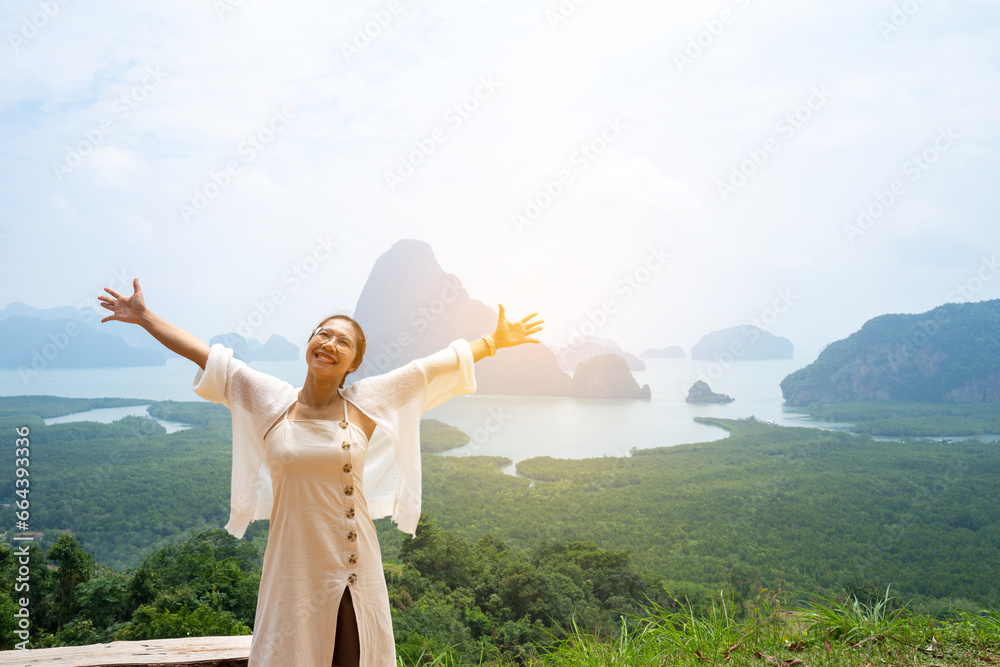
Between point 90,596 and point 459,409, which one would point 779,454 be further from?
point 90,596

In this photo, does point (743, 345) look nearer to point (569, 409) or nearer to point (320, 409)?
point (569, 409)

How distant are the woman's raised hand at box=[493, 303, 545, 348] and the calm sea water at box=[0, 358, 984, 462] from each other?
1393cm

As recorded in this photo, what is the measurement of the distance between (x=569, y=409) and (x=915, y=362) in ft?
35.3

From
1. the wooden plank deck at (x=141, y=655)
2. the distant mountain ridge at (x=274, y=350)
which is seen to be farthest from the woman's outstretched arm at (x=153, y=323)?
the distant mountain ridge at (x=274, y=350)

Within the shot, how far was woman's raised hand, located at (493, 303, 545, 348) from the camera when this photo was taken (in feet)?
6.86

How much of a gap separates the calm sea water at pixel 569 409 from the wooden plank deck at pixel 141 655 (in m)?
13.0

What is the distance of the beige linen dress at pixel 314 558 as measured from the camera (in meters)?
1.64

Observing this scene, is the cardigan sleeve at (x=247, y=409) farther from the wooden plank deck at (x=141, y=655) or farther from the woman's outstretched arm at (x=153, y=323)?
the wooden plank deck at (x=141, y=655)

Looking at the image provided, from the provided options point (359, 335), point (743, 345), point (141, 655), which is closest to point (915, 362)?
point (743, 345)

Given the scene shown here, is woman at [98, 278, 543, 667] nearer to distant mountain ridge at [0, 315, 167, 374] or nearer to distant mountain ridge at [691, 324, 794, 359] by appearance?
distant mountain ridge at [0, 315, 167, 374]

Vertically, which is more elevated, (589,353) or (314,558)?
→ (589,353)

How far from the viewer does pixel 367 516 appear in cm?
178

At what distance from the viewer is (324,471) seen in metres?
1.69

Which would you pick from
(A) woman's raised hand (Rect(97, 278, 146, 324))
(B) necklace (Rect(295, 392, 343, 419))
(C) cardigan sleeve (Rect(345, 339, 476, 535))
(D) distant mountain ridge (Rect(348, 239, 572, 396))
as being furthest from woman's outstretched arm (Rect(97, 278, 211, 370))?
(D) distant mountain ridge (Rect(348, 239, 572, 396))
